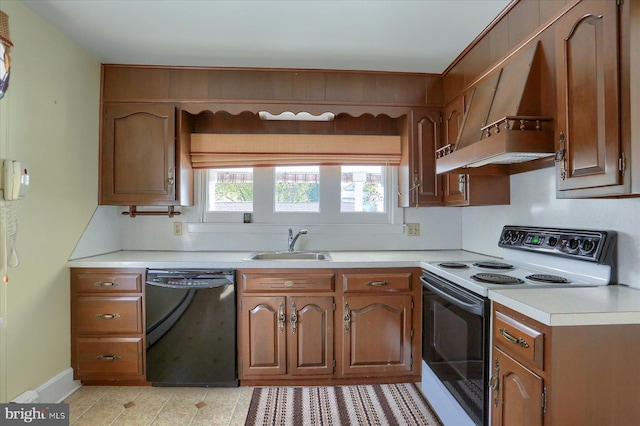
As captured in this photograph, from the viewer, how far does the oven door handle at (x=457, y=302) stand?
137cm

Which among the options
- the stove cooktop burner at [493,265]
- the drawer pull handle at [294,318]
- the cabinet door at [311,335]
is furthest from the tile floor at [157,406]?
the stove cooktop burner at [493,265]

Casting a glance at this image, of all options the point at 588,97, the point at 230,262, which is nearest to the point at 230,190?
the point at 230,262

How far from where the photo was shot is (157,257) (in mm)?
2244

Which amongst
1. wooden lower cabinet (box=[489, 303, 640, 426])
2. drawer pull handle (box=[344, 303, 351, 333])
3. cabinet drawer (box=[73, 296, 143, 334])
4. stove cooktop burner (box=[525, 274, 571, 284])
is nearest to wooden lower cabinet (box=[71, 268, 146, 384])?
cabinet drawer (box=[73, 296, 143, 334])

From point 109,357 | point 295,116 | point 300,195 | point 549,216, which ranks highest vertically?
point 295,116

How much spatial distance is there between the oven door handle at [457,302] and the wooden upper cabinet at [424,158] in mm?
745

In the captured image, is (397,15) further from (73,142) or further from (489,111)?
(73,142)

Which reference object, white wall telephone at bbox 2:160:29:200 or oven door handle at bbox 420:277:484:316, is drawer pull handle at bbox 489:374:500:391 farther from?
white wall telephone at bbox 2:160:29:200

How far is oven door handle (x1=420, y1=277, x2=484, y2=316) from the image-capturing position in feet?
4.50

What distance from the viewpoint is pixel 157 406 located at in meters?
1.90

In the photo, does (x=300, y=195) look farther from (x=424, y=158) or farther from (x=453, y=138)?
(x=453, y=138)

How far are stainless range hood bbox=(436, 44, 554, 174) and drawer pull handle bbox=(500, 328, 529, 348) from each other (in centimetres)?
77

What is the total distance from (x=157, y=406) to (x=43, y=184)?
1541 mm

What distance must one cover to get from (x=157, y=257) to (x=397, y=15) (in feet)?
7.46
